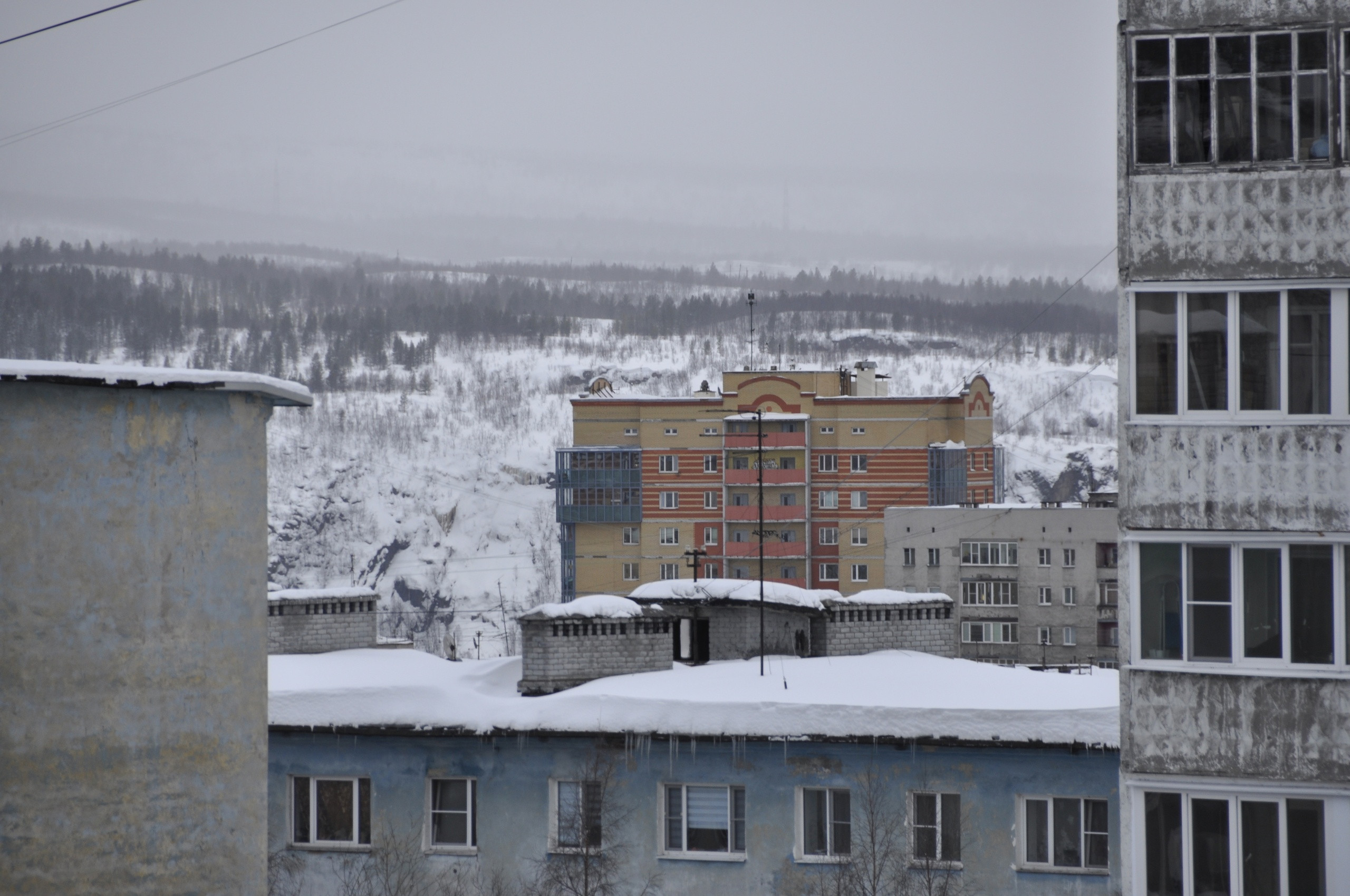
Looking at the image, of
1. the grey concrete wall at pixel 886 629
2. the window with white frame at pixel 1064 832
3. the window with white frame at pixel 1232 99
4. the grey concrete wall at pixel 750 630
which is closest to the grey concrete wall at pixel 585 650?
the grey concrete wall at pixel 750 630

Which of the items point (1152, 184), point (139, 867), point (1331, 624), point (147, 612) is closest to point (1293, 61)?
point (1152, 184)

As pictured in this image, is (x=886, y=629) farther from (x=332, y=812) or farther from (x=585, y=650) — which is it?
(x=332, y=812)

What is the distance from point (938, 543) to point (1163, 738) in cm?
7760

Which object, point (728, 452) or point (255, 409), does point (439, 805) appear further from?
point (728, 452)

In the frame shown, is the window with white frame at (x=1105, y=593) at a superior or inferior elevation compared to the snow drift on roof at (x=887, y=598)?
inferior

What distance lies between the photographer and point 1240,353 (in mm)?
11820

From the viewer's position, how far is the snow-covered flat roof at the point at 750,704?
62.7ft

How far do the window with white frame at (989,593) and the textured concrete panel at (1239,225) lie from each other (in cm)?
7770

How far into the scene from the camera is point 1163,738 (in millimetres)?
12023

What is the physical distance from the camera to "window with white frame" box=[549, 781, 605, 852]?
19.8m

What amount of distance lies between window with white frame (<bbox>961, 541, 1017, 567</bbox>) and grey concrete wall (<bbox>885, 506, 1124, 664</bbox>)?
24 centimetres

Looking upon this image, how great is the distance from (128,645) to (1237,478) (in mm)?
9203

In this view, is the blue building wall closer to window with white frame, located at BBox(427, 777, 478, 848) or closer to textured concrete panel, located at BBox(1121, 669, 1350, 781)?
window with white frame, located at BBox(427, 777, 478, 848)

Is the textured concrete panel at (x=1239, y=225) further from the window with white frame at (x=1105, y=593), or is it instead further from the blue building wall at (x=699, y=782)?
the window with white frame at (x=1105, y=593)
